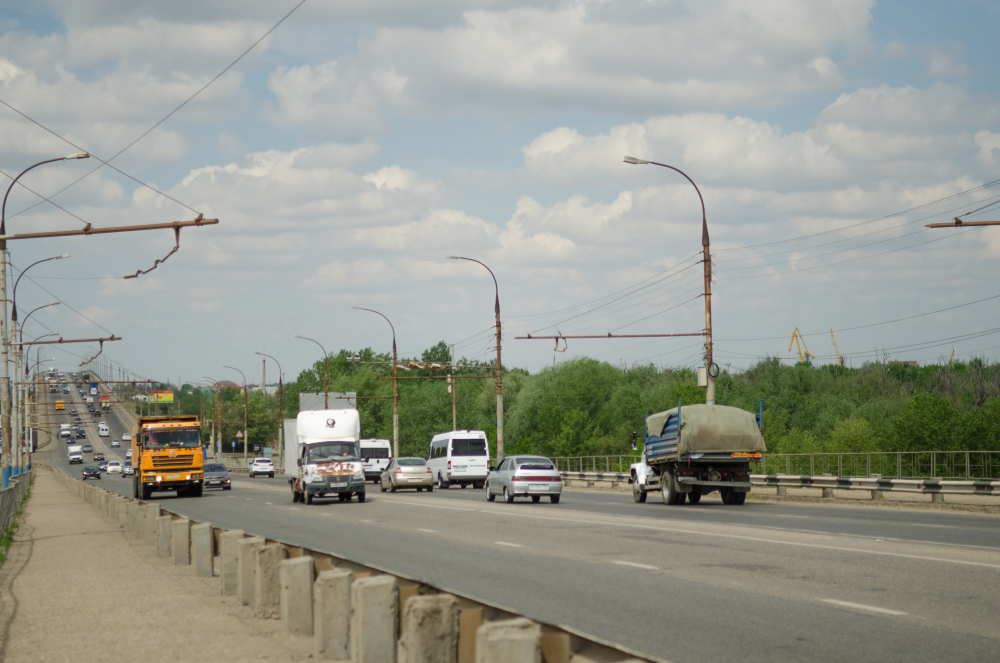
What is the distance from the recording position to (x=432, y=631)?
6355mm

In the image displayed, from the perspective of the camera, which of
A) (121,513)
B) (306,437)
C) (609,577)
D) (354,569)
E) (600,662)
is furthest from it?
(306,437)

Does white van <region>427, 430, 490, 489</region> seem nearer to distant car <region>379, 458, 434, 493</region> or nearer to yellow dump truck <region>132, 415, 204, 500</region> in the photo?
distant car <region>379, 458, 434, 493</region>

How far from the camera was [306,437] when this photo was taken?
39.1m

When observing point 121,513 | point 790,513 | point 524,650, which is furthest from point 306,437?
point 524,650

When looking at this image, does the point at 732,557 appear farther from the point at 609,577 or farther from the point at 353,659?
the point at 353,659

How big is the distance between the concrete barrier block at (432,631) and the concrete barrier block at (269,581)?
4424mm

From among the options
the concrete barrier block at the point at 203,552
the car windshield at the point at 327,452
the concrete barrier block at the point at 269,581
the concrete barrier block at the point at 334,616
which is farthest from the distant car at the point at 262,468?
the concrete barrier block at the point at 334,616

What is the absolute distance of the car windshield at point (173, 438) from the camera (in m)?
44.1

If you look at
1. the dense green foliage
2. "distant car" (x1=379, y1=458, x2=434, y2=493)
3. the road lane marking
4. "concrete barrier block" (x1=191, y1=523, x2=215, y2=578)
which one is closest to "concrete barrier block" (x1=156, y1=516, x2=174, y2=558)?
"concrete barrier block" (x1=191, y1=523, x2=215, y2=578)

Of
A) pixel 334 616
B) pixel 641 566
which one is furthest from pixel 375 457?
pixel 334 616

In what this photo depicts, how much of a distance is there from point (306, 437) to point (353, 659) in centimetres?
3237

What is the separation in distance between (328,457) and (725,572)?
24825mm

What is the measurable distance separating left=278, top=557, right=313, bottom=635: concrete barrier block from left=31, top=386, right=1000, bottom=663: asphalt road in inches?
87.9

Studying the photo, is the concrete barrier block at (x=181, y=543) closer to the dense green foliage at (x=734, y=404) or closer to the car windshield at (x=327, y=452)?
the car windshield at (x=327, y=452)
